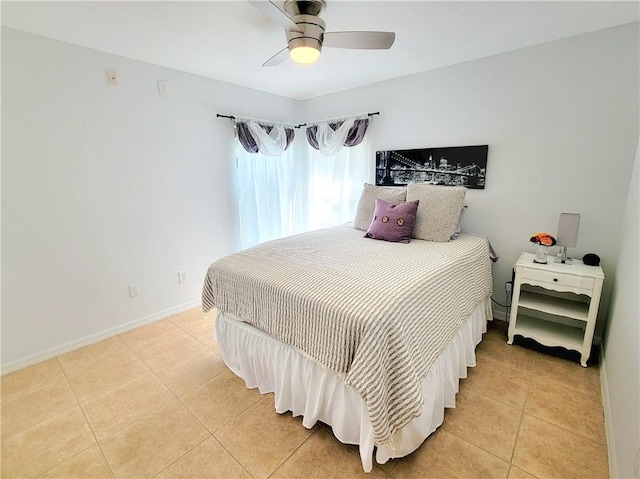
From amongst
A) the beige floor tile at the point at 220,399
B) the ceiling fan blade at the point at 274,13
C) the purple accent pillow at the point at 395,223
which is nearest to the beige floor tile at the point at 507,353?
the purple accent pillow at the point at 395,223

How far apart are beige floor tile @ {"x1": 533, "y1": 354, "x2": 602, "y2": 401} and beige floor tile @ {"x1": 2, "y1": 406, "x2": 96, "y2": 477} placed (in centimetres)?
276

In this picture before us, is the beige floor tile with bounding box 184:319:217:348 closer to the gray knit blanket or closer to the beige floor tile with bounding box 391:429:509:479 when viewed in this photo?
the gray knit blanket

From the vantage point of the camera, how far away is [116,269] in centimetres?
256

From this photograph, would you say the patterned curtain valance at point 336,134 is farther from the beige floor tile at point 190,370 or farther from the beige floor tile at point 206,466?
the beige floor tile at point 206,466

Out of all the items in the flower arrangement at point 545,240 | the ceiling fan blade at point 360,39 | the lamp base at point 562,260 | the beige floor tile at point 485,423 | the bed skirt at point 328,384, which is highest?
the ceiling fan blade at point 360,39

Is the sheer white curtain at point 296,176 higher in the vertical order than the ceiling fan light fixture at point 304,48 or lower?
lower

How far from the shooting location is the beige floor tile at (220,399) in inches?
67.1

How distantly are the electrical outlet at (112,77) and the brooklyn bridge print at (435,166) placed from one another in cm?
246

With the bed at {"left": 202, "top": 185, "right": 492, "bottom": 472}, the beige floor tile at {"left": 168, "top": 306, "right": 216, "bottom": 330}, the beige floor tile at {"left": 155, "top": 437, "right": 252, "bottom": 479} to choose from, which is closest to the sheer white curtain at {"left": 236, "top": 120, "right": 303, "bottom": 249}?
the beige floor tile at {"left": 168, "top": 306, "right": 216, "bottom": 330}

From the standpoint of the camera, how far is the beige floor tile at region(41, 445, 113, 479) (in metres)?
1.37

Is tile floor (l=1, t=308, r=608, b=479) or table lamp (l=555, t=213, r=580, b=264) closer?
tile floor (l=1, t=308, r=608, b=479)

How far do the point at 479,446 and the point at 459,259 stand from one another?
1029 millimetres

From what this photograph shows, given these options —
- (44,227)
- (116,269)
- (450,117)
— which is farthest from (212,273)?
(450,117)

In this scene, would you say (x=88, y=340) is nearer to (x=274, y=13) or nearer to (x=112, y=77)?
(x=112, y=77)
